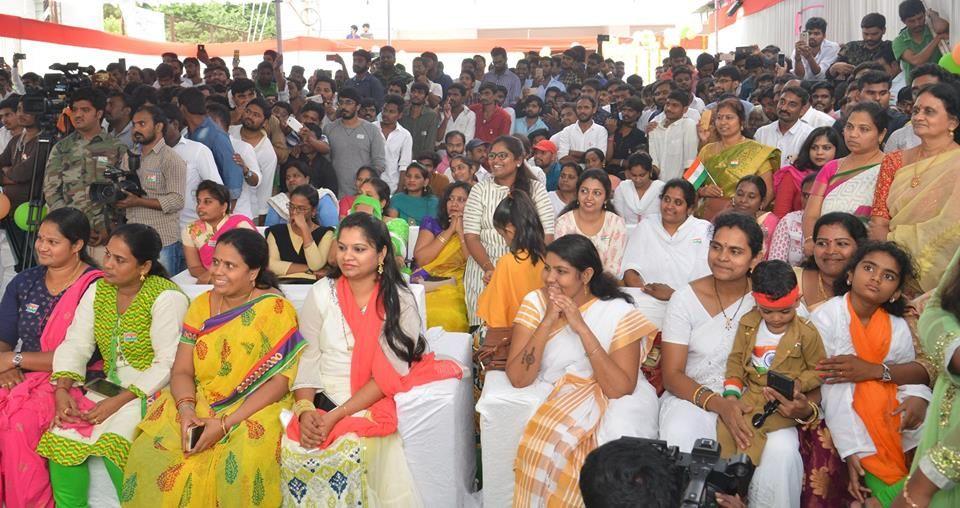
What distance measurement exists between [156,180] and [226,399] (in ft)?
7.54

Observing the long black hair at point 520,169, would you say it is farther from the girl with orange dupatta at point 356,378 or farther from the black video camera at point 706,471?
the black video camera at point 706,471

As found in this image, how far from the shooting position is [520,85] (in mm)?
11523

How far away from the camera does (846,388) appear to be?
3164 mm

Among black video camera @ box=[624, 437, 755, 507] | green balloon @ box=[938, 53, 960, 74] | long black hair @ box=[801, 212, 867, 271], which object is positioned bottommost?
black video camera @ box=[624, 437, 755, 507]

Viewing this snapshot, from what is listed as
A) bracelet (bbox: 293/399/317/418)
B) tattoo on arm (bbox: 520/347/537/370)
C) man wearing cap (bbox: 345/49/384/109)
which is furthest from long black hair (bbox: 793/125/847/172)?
man wearing cap (bbox: 345/49/384/109)

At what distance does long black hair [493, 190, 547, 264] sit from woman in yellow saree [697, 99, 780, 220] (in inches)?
50.2

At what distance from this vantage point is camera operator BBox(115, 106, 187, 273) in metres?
5.32

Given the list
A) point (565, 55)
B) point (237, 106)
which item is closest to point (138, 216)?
point (237, 106)

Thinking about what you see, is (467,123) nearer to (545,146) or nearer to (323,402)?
(545,146)

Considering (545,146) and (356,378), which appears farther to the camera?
(545,146)

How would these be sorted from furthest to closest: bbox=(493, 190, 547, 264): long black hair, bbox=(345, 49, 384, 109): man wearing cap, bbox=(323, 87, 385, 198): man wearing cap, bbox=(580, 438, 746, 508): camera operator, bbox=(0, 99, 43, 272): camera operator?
1. bbox=(345, 49, 384, 109): man wearing cap
2. bbox=(323, 87, 385, 198): man wearing cap
3. bbox=(0, 99, 43, 272): camera operator
4. bbox=(493, 190, 547, 264): long black hair
5. bbox=(580, 438, 746, 508): camera operator

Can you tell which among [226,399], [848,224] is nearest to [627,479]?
[226,399]

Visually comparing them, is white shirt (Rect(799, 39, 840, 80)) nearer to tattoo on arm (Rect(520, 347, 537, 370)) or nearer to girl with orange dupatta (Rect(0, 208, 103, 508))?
tattoo on arm (Rect(520, 347, 537, 370))

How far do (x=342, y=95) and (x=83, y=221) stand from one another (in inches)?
167
